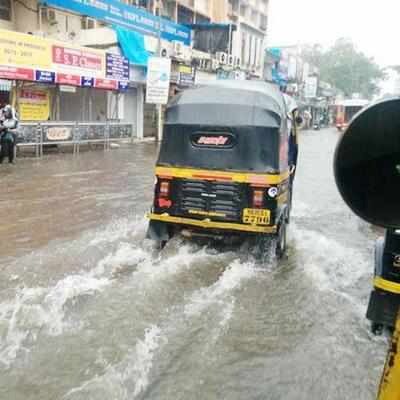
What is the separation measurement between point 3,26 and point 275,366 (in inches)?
785

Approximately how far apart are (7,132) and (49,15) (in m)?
9.75

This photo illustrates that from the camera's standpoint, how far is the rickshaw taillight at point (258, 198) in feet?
19.2

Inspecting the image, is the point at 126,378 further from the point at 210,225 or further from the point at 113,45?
the point at 113,45

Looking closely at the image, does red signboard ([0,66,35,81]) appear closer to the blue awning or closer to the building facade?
the building facade

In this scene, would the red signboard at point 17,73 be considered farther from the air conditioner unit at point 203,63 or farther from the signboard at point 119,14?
the air conditioner unit at point 203,63

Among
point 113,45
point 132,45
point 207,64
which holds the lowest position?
point 113,45

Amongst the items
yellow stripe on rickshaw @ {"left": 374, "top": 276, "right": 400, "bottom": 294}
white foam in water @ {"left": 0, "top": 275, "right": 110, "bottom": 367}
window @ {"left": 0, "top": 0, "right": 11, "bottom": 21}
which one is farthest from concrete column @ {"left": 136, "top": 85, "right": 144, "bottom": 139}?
yellow stripe on rickshaw @ {"left": 374, "top": 276, "right": 400, "bottom": 294}

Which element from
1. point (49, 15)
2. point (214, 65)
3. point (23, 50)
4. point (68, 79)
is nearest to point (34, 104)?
point (68, 79)

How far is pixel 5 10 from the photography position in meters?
19.9

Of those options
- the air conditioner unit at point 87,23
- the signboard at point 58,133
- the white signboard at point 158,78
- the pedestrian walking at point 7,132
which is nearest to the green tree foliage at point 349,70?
the air conditioner unit at point 87,23

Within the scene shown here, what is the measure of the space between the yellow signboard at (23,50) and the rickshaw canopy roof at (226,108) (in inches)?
412

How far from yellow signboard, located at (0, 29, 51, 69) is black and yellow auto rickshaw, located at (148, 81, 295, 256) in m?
10.6

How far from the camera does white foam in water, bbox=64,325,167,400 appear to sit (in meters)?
3.31

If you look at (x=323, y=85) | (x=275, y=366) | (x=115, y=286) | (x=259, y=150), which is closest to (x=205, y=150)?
(x=259, y=150)
